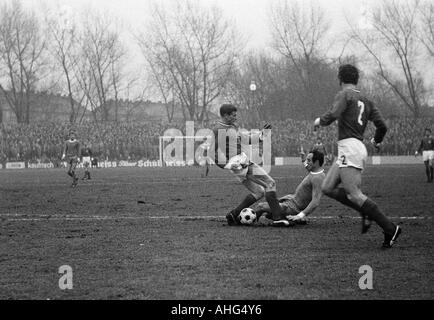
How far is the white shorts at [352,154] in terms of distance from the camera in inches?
325

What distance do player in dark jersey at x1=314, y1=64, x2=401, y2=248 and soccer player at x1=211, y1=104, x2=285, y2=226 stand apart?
2110 millimetres

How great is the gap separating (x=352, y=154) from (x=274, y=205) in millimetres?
2649

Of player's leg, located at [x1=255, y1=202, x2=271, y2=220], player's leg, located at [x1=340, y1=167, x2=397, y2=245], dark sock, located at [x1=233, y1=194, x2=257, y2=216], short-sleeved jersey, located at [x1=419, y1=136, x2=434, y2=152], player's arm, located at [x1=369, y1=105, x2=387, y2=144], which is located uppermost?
player's arm, located at [x1=369, y1=105, x2=387, y2=144]

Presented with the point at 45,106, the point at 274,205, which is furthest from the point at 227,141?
the point at 45,106

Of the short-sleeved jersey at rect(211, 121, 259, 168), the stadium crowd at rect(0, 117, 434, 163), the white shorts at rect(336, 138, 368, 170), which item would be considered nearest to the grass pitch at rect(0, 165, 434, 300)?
the white shorts at rect(336, 138, 368, 170)

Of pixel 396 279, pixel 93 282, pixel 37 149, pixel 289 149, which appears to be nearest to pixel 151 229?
pixel 93 282

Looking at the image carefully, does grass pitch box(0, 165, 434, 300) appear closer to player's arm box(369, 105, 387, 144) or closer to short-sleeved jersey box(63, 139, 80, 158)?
player's arm box(369, 105, 387, 144)

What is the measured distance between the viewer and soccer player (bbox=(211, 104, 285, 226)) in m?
Result: 10.5

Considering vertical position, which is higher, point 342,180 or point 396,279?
point 342,180

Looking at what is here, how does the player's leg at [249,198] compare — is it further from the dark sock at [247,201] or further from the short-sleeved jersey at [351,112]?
the short-sleeved jersey at [351,112]

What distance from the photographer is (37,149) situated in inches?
2311

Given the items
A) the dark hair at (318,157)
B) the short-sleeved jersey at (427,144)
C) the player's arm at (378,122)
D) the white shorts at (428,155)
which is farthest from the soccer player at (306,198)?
the short-sleeved jersey at (427,144)
